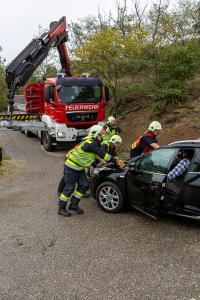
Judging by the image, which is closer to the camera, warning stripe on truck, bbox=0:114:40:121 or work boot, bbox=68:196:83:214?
work boot, bbox=68:196:83:214

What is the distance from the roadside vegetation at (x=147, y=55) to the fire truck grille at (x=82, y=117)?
8.97 ft

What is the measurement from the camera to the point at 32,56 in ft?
48.0

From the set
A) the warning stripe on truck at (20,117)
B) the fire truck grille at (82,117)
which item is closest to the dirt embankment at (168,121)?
the fire truck grille at (82,117)

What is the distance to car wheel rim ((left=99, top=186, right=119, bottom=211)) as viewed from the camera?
256 inches

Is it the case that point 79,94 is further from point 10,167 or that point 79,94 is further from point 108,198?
point 108,198

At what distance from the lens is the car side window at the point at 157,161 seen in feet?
18.8

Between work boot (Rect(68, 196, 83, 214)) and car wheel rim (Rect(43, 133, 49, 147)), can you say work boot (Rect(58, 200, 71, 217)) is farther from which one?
car wheel rim (Rect(43, 133, 49, 147))

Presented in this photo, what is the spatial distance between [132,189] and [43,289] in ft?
8.44

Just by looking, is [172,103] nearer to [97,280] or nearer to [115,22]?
[115,22]

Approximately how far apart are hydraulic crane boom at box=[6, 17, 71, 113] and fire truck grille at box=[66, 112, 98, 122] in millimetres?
2808

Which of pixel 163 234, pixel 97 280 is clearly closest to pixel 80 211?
pixel 163 234

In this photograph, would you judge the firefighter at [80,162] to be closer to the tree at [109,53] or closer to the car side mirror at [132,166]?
the car side mirror at [132,166]

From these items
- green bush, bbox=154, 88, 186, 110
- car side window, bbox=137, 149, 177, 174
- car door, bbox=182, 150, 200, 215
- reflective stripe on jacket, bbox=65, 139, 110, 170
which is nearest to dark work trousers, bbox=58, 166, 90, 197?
reflective stripe on jacket, bbox=65, 139, 110, 170

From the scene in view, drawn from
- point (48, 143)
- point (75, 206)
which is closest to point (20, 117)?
point (48, 143)
